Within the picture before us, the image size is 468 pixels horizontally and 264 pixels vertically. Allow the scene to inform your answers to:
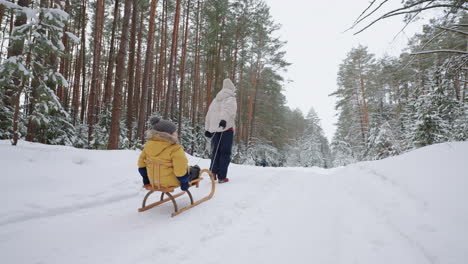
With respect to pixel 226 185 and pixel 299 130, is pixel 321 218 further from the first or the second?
pixel 299 130

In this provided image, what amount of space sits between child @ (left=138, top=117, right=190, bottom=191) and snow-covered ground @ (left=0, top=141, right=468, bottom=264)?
1.73 ft

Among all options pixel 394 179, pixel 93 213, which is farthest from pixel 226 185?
pixel 394 179

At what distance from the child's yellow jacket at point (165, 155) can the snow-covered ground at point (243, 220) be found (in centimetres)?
58

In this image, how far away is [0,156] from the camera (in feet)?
12.1

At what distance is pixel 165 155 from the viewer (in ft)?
8.69

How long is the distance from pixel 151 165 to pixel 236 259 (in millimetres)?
1580

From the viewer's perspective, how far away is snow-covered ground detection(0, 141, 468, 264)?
6.05 feet

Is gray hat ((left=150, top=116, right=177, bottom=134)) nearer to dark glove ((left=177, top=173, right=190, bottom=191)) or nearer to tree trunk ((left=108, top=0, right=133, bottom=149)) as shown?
dark glove ((left=177, top=173, right=190, bottom=191))

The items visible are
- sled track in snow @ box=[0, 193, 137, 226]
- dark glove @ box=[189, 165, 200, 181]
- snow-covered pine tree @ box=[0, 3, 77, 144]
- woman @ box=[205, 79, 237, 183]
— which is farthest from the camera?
woman @ box=[205, 79, 237, 183]

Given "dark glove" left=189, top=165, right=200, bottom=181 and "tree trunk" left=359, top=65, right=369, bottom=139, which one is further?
"tree trunk" left=359, top=65, right=369, bottom=139

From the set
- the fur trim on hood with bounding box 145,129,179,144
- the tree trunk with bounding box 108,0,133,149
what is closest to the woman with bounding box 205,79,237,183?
the fur trim on hood with bounding box 145,129,179,144

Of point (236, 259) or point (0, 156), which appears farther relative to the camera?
point (0, 156)

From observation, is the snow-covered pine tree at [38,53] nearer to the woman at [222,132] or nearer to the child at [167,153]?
the woman at [222,132]

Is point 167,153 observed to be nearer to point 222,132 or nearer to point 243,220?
point 243,220
